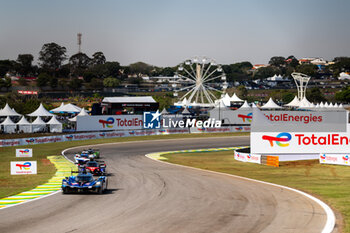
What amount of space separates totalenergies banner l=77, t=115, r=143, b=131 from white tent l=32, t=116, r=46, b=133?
5734mm

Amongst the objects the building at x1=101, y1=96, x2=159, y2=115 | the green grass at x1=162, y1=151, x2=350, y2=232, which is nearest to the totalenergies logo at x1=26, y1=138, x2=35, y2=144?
the building at x1=101, y1=96, x2=159, y2=115

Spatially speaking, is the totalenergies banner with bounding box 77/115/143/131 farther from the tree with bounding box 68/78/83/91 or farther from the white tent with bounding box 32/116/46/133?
the tree with bounding box 68/78/83/91

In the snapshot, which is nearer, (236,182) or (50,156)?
(236,182)

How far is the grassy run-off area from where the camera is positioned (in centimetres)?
2755

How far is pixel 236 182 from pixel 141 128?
5272cm

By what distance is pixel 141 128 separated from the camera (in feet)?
266

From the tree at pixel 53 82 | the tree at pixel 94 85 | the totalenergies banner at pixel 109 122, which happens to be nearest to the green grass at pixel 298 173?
the totalenergies banner at pixel 109 122

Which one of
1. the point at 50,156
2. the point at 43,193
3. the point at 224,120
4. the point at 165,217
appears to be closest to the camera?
the point at 165,217

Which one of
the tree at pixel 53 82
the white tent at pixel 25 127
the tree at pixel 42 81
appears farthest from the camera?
the tree at pixel 53 82

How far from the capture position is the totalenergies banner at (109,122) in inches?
3039

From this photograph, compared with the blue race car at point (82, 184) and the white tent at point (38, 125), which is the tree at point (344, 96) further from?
the blue race car at point (82, 184)

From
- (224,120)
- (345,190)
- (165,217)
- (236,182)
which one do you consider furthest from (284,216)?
(224,120)

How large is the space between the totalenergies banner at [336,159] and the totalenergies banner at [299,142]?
7.30 ft

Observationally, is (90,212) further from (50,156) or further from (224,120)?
(224,120)
